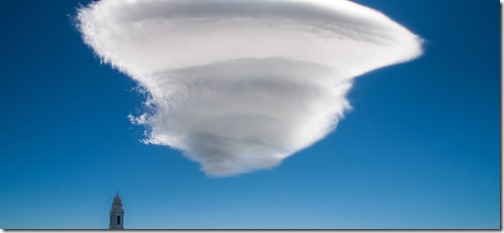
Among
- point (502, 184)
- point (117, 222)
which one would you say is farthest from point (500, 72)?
point (117, 222)

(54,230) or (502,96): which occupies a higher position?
(502,96)

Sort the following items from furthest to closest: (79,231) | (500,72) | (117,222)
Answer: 1. (117,222)
2. (500,72)
3. (79,231)

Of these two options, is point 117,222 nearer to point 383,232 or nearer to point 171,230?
point 171,230

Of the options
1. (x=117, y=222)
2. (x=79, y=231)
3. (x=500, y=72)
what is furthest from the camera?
(x=117, y=222)

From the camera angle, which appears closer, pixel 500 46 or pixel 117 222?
pixel 500 46

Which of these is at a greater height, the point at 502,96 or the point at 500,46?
the point at 500,46

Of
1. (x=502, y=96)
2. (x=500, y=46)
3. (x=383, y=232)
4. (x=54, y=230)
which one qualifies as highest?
(x=500, y=46)

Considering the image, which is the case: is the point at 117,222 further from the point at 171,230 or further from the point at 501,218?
the point at 501,218

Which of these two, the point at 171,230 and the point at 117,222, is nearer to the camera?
the point at 171,230

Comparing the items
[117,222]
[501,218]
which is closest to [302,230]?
[501,218]
